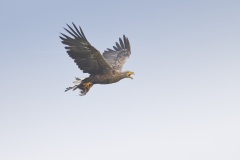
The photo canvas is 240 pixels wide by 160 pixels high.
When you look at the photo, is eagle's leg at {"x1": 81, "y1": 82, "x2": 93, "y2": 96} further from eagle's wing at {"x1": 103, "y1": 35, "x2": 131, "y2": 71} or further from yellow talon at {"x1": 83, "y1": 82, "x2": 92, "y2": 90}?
eagle's wing at {"x1": 103, "y1": 35, "x2": 131, "y2": 71}

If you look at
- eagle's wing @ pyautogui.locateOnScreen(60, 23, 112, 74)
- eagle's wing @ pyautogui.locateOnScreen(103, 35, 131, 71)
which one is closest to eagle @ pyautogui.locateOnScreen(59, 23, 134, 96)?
eagle's wing @ pyautogui.locateOnScreen(60, 23, 112, 74)

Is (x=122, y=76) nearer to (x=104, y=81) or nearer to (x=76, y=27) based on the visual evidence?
(x=104, y=81)

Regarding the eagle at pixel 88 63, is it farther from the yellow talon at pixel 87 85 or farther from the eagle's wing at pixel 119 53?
the eagle's wing at pixel 119 53

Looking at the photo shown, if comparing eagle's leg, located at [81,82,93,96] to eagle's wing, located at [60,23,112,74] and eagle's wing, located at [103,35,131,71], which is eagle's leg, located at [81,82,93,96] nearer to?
eagle's wing, located at [60,23,112,74]

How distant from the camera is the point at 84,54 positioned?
12.9 m

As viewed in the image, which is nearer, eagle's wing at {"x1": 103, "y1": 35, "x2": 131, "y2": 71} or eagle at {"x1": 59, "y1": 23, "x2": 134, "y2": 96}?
eagle at {"x1": 59, "y1": 23, "x2": 134, "y2": 96}

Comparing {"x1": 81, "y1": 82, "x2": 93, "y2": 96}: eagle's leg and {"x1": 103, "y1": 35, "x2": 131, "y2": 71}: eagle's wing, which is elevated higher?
{"x1": 103, "y1": 35, "x2": 131, "y2": 71}: eagle's wing

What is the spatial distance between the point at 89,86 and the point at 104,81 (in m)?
0.56

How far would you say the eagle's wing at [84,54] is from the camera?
12500 mm

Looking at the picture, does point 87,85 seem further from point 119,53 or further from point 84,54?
point 119,53

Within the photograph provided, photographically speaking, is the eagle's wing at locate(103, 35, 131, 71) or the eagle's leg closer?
the eagle's leg

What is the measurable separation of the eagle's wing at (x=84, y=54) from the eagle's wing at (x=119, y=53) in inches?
129

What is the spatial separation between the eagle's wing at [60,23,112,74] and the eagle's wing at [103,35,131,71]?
3.26 m

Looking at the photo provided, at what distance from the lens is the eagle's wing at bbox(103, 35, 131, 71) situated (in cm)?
1706
